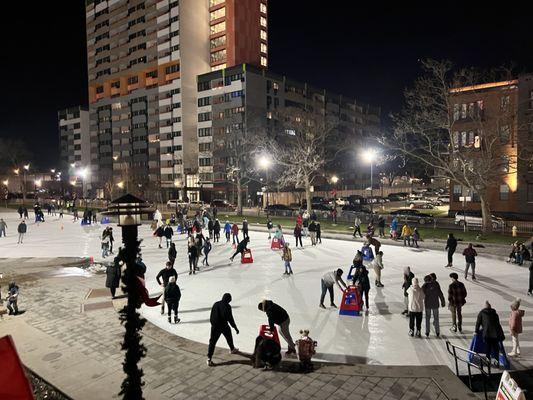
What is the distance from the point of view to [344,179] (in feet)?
304

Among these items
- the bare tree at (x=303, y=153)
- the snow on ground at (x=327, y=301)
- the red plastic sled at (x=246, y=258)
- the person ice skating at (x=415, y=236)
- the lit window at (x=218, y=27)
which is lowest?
the snow on ground at (x=327, y=301)

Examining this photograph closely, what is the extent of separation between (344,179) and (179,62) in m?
47.0

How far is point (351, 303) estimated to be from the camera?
36.9 feet

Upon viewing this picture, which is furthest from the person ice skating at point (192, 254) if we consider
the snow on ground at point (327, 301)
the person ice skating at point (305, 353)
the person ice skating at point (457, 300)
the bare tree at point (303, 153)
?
the bare tree at point (303, 153)

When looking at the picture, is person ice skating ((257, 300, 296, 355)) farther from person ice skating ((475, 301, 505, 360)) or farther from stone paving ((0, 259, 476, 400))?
person ice skating ((475, 301, 505, 360))

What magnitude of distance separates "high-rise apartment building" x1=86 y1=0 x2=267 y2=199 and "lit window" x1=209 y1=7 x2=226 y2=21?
21 centimetres

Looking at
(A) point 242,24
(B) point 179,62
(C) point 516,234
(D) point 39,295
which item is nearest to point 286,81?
(A) point 242,24

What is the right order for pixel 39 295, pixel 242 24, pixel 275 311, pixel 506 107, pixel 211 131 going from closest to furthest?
pixel 275 311 < pixel 39 295 < pixel 506 107 < pixel 211 131 < pixel 242 24

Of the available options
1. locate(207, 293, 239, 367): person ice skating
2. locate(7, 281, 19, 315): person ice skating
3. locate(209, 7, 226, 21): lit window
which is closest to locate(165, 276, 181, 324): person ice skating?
locate(207, 293, 239, 367): person ice skating

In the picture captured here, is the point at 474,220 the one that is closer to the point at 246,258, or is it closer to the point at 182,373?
the point at 246,258

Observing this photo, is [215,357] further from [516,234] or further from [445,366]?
[516,234]

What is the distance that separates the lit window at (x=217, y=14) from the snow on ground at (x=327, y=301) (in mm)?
77138

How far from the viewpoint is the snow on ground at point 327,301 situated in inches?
363

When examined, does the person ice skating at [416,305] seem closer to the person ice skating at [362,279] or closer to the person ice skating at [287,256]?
the person ice skating at [362,279]
